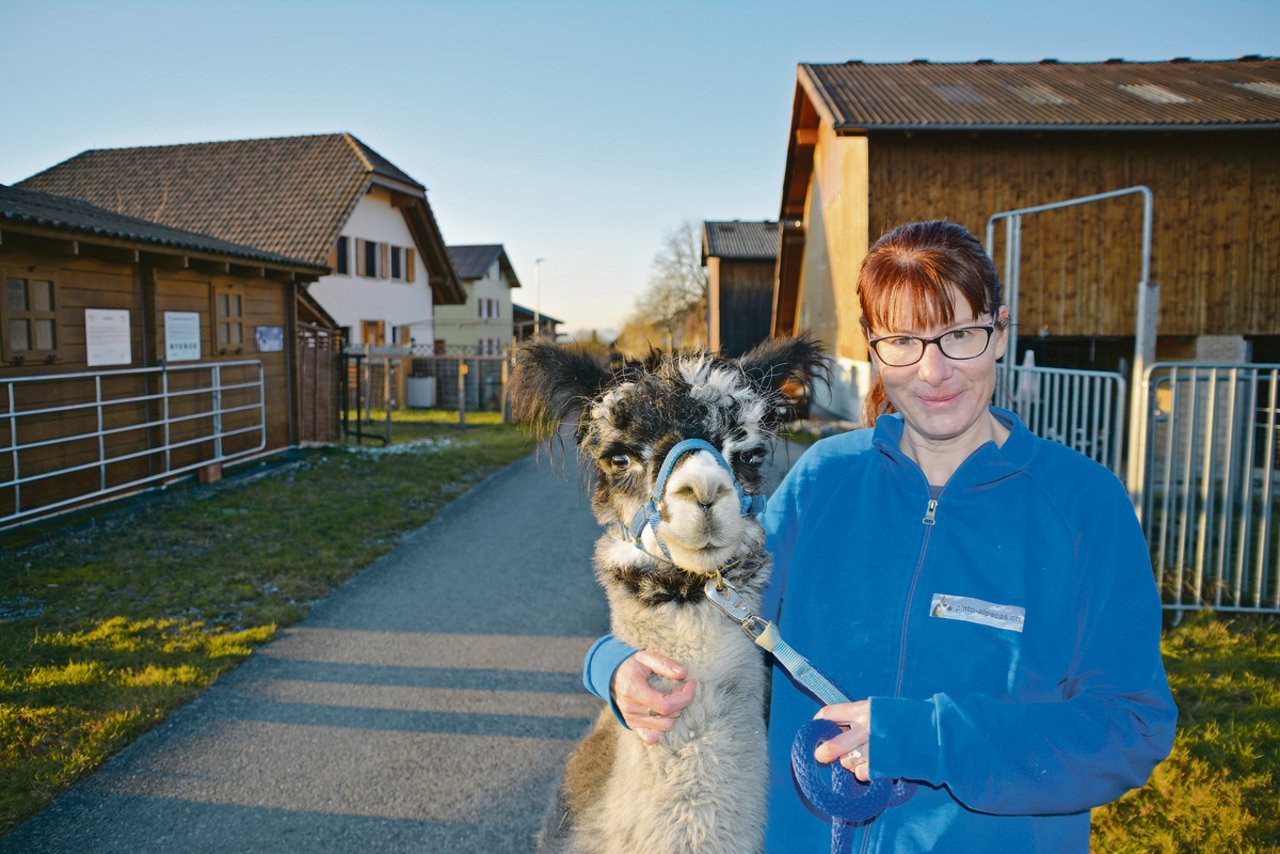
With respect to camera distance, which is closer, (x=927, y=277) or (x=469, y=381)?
(x=927, y=277)

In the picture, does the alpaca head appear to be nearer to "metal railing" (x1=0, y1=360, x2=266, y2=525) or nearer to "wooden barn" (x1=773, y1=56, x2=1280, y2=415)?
"metal railing" (x1=0, y1=360, x2=266, y2=525)

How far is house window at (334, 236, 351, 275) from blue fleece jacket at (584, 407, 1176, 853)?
2465 centimetres

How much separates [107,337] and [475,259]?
135ft

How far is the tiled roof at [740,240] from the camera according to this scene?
94.7 feet

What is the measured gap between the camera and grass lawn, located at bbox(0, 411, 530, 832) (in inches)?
165

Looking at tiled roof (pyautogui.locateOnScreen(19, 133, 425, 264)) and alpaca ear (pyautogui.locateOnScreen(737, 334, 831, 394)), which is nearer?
alpaca ear (pyautogui.locateOnScreen(737, 334, 831, 394))

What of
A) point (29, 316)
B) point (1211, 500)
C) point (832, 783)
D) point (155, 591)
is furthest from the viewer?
point (29, 316)

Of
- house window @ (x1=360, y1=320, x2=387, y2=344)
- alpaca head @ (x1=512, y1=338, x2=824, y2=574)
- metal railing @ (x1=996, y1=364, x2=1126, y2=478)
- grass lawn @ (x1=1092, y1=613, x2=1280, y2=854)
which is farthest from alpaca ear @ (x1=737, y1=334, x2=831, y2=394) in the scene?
house window @ (x1=360, y1=320, x2=387, y2=344)

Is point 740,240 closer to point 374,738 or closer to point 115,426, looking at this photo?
point 115,426

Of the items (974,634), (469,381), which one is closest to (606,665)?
(974,634)

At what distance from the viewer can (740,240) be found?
100.0 feet

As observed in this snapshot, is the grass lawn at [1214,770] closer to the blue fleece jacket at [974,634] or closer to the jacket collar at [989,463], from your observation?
the blue fleece jacket at [974,634]

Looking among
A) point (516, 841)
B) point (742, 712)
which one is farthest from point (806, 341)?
point (516, 841)

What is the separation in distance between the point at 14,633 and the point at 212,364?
249 inches
